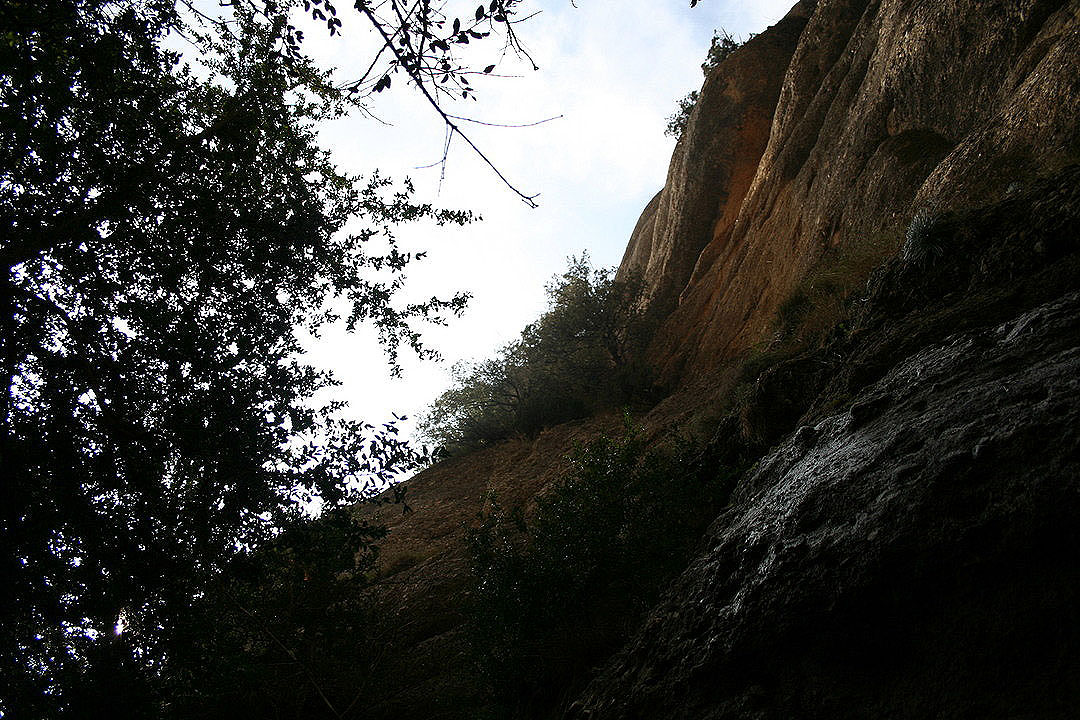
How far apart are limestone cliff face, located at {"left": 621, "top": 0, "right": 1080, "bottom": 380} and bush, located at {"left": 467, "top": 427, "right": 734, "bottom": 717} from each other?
418 cm

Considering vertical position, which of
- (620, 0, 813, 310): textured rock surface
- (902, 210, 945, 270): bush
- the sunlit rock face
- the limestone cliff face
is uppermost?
(620, 0, 813, 310): textured rock surface

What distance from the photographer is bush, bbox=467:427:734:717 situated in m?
5.25

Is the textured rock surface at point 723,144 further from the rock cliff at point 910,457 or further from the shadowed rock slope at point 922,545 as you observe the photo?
the shadowed rock slope at point 922,545

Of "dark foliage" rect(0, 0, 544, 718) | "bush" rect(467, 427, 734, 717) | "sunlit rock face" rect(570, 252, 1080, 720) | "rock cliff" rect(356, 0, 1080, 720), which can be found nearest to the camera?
"sunlit rock face" rect(570, 252, 1080, 720)

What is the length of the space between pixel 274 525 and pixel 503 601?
96.4 inches

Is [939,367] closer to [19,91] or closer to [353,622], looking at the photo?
[19,91]

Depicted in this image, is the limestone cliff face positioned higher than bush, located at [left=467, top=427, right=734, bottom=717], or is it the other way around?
the limestone cliff face

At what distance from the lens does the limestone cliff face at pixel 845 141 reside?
21.3 feet

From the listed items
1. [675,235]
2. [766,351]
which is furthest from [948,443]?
[675,235]

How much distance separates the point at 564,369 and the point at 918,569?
14.9m

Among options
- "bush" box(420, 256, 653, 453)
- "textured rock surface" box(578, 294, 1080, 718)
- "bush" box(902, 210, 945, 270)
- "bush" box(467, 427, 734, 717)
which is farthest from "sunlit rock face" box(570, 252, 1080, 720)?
"bush" box(420, 256, 653, 453)

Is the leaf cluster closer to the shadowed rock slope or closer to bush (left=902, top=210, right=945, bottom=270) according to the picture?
the shadowed rock slope

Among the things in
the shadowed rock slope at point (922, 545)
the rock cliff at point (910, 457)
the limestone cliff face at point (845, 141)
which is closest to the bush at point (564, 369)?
the limestone cliff face at point (845, 141)

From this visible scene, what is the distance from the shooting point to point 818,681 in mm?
2549
